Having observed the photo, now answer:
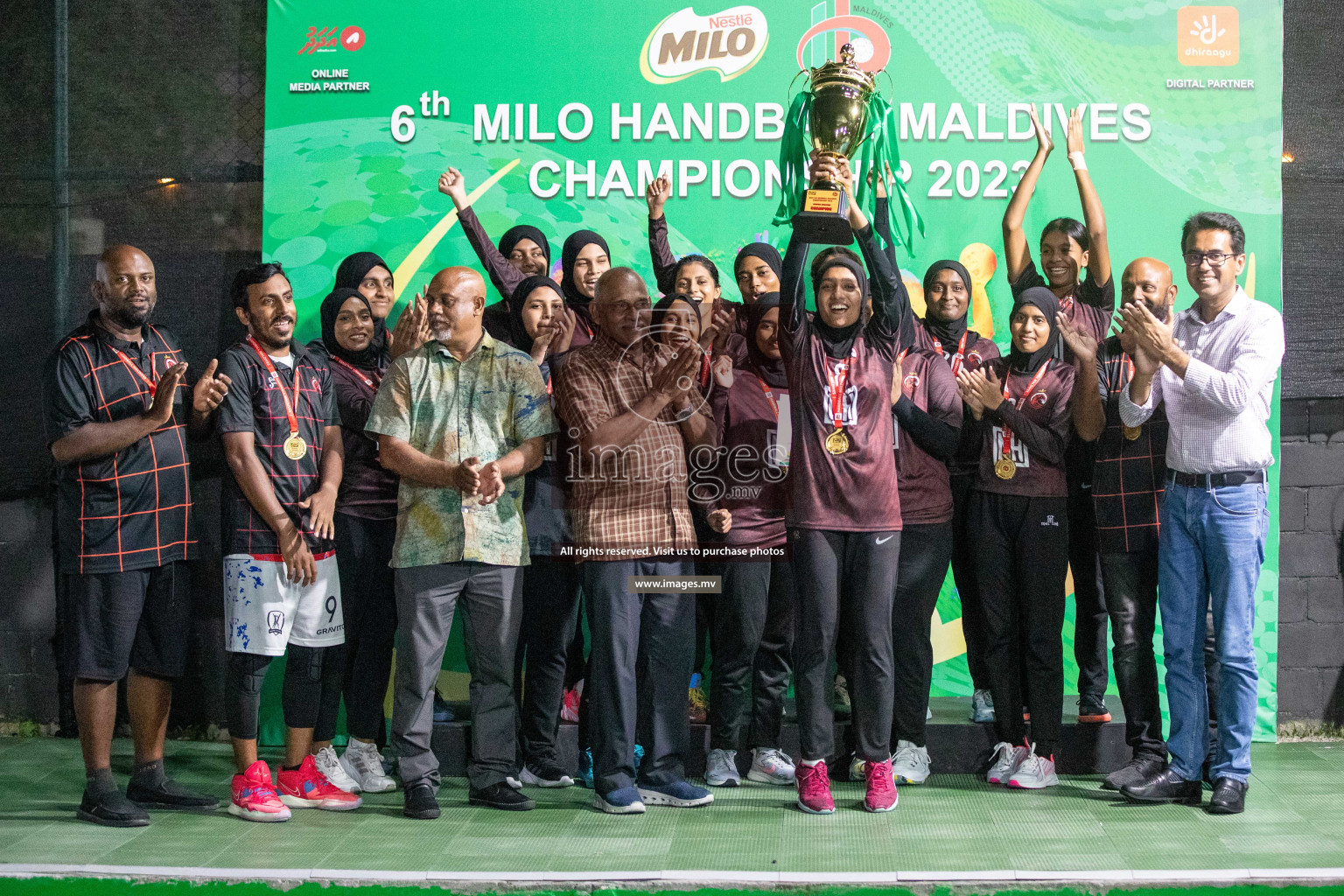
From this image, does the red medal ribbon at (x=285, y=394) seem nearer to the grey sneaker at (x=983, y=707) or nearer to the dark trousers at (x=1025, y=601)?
the dark trousers at (x=1025, y=601)

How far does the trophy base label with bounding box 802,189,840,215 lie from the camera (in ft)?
11.4

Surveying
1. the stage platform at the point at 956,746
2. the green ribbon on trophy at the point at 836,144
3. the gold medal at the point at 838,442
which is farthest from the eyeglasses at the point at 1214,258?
the stage platform at the point at 956,746

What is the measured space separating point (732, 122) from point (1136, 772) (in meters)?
2.72

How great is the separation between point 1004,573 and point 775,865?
4.25 feet

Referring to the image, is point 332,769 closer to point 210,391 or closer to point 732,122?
point 210,391

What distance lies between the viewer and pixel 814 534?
3510mm

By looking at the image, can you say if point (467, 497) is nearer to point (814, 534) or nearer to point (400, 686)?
point (400, 686)

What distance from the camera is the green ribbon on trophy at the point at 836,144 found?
350 centimetres

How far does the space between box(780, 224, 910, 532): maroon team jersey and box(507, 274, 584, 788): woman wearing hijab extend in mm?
792

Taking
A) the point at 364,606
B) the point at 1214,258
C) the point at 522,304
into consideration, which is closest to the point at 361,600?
the point at 364,606

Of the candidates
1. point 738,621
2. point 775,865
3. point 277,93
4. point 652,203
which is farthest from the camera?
point 277,93

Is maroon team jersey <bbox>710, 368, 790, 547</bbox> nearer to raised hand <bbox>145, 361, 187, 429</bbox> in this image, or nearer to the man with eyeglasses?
the man with eyeglasses

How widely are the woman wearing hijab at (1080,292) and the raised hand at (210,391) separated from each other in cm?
278

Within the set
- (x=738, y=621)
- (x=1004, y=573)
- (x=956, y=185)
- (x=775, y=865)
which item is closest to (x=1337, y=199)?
(x=956, y=185)
